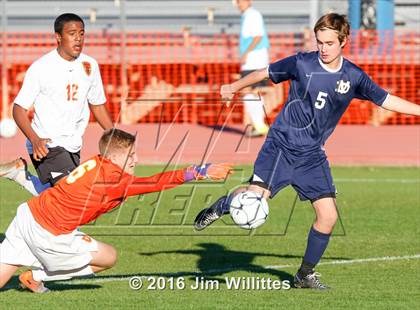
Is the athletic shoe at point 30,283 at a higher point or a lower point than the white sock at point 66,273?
lower

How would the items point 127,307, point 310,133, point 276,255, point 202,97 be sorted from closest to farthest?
point 127,307 < point 310,133 < point 276,255 < point 202,97

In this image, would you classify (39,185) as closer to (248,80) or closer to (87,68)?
(87,68)

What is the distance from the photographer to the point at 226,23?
85.8 ft

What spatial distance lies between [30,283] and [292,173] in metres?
2.19

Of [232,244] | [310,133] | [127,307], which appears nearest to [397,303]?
[310,133]

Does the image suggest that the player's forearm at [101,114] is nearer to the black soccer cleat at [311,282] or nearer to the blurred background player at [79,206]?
the blurred background player at [79,206]

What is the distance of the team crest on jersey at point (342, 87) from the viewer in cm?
831

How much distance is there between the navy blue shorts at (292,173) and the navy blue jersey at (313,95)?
0.08m

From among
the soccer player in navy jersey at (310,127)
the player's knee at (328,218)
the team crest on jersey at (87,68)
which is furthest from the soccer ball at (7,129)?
the player's knee at (328,218)

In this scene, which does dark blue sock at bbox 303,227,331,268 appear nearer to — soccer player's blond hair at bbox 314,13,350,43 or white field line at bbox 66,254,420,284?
white field line at bbox 66,254,420,284

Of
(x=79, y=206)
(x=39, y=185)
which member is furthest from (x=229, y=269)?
(x=79, y=206)

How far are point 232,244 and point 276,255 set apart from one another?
761mm

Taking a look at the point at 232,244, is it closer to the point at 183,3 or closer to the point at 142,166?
the point at 142,166

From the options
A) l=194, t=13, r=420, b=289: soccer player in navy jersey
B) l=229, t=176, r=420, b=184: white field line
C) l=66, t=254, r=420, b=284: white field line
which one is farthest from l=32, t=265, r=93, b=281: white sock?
l=229, t=176, r=420, b=184: white field line
